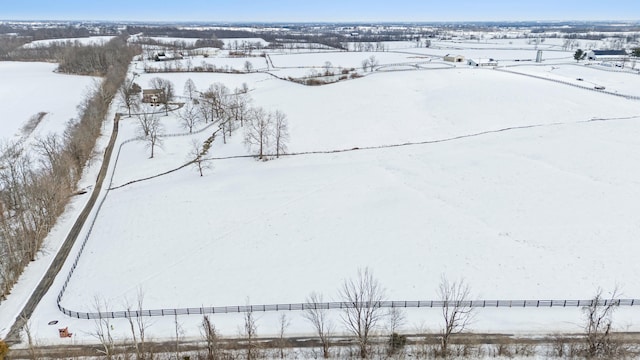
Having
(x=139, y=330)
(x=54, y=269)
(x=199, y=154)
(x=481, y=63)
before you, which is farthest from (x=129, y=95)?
(x=481, y=63)

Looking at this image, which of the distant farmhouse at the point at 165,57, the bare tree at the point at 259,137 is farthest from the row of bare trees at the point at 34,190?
the distant farmhouse at the point at 165,57

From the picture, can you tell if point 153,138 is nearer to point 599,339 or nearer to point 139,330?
point 139,330

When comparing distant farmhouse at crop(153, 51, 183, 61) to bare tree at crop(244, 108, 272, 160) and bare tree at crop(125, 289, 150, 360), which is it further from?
bare tree at crop(125, 289, 150, 360)

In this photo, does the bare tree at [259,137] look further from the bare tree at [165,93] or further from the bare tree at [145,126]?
the bare tree at [165,93]

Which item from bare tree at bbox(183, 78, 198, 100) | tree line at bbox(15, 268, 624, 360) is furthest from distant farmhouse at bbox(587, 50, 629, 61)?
tree line at bbox(15, 268, 624, 360)

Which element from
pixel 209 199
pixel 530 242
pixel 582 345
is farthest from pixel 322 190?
pixel 582 345
